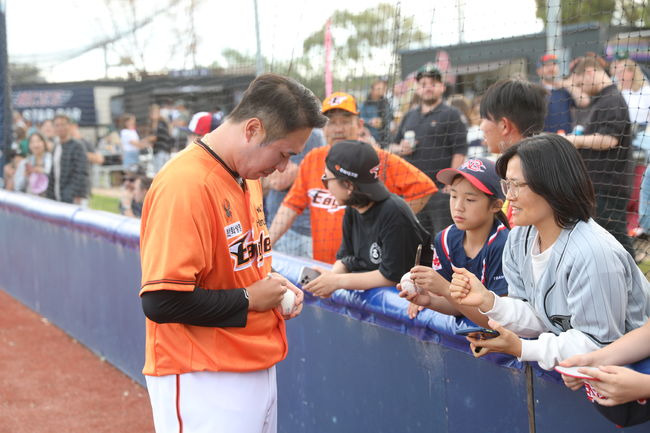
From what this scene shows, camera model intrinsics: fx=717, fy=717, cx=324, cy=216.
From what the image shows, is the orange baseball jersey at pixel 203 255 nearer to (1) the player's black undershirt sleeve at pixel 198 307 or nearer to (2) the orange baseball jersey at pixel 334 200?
(1) the player's black undershirt sleeve at pixel 198 307

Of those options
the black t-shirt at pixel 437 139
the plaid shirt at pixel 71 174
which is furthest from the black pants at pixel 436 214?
the plaid shirt at pixel 71 174

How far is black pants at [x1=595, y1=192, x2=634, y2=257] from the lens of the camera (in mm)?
3923

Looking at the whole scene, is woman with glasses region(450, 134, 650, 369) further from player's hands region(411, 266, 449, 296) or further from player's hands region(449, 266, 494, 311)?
player's hands region(411, 266, 449, 296)

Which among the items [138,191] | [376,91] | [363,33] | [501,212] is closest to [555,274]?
[501,212]

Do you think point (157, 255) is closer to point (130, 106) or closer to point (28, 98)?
point (130, 106)

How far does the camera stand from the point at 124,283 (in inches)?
194

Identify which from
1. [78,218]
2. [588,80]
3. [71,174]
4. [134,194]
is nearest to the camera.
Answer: [588,80]

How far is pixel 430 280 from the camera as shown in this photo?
7.35 feet

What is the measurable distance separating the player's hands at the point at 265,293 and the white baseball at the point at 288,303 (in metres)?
0.09

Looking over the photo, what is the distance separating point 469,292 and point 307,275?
1.24 m

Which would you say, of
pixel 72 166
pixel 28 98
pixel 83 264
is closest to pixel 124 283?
pixel 83 264

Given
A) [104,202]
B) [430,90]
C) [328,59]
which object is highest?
[328,59]

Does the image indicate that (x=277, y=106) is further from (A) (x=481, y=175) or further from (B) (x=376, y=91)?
(B) (x=376, y=91)

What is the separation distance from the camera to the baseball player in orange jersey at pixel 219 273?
198cm
